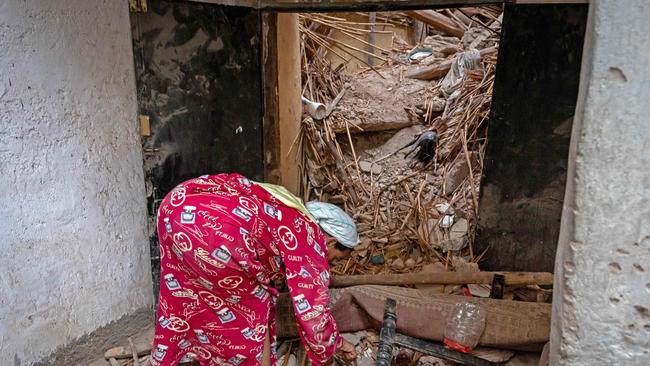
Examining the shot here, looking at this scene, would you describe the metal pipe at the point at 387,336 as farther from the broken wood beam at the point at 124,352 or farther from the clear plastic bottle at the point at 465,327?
the broken wood beam at the point at 124,352

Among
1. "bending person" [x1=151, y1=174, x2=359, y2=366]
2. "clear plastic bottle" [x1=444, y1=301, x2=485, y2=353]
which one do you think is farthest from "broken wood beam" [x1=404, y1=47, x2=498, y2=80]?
"bending person" [x1=151, y1=174, x2=359, y2=366]

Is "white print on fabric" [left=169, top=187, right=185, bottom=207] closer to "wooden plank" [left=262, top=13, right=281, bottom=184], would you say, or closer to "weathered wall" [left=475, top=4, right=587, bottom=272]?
"wooden plank" [left=262, top=13, right=281, bottom=184]

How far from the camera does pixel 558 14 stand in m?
3.01

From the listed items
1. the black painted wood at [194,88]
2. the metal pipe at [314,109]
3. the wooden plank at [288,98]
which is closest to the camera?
the black painted wood at [194,88]

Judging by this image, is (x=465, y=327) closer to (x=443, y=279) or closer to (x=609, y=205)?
(x=443, y=279)

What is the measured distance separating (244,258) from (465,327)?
1520 millimetres

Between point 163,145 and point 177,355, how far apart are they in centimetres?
121

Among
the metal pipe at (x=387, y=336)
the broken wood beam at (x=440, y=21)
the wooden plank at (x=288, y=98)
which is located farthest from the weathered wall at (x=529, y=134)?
the broken wood beam at (x=440, y=21)

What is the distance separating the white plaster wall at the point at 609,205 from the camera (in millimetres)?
1088

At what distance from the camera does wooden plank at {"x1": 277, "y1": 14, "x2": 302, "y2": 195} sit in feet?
14.3

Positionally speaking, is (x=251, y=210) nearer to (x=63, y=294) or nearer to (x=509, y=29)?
(x=63, y=294)

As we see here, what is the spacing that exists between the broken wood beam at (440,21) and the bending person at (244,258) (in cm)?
655

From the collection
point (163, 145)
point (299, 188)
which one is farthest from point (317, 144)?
point (163, 145)

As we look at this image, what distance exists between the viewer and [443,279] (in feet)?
10.9
